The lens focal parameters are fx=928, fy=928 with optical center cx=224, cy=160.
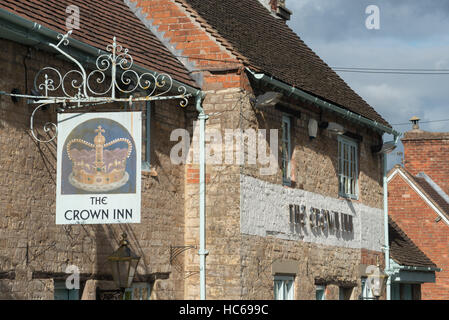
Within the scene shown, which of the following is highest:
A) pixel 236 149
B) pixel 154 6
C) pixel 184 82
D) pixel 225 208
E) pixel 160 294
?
pixel 154 6

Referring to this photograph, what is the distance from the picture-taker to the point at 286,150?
57.3 feet

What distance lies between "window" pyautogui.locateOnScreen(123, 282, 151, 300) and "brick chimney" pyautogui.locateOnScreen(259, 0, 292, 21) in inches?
402

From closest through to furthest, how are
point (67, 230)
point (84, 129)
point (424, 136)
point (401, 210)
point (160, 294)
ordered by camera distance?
point (84, 129) → point (67, 230) → point (160, 294) → point (401, 210) → point (424, 136)

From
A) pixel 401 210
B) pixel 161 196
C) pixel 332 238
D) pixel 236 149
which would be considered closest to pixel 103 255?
pixel 161 196

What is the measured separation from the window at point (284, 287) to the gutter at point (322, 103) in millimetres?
3409

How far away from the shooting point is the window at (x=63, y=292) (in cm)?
1275

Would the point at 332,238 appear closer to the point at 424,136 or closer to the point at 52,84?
the point at 52,84

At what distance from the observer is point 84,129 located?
1181cm

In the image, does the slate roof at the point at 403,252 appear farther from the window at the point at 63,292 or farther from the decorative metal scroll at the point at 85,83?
the window at the point at 63,292

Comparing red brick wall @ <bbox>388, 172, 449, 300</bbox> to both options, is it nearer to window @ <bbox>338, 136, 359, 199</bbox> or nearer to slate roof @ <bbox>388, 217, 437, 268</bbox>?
slate roof @ <bbox>388, 217, 437, 268</bbox>

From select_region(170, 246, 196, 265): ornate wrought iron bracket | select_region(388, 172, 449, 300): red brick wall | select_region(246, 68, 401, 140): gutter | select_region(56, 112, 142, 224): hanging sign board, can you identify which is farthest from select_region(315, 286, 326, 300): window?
select_region(388, 172, 449, 300): red brick wall

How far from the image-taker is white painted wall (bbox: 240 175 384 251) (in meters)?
15.8

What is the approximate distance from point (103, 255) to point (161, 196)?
2.00m

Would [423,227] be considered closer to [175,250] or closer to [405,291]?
[405,291]
